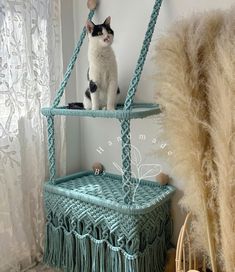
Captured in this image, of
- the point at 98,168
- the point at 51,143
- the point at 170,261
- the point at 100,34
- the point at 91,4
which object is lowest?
the point at 170,261

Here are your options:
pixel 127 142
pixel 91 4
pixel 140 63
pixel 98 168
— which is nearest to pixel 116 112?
pixel 127 142

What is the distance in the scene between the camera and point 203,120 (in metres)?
1.00

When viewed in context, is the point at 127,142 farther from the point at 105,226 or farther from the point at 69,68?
the point at 69,68

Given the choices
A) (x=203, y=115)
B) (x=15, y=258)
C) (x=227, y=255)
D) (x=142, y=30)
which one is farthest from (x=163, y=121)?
(x=15, y=258)

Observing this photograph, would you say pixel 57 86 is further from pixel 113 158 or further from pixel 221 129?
pixel 221 129

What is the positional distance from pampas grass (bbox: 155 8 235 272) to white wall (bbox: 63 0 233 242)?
33 cm

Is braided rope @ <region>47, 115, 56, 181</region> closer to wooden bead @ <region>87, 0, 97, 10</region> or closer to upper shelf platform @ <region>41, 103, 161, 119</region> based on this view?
upper shelf platform @ <region>41, 103, 161, 119</region>

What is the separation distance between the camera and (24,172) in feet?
5.18

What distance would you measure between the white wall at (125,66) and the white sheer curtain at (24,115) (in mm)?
207

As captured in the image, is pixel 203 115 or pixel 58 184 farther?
pixel 58 184

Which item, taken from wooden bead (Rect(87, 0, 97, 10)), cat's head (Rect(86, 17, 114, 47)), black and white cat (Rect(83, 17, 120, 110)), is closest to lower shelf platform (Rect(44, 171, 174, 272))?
black and white cat (Rect(83, 17, 120, 110))

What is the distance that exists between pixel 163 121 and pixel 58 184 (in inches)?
31.4

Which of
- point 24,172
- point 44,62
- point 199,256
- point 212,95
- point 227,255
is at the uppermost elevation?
point 44,62

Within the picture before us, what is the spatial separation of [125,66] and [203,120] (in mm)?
733
